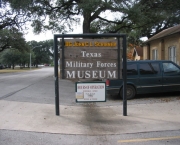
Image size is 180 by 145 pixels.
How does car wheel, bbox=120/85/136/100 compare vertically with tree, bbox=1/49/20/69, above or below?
below

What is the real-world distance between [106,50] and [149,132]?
2901 mm

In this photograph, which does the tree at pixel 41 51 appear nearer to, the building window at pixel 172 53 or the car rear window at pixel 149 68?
the building window at pixel 172 53

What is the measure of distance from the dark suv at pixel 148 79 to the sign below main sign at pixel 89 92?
2.89 metres

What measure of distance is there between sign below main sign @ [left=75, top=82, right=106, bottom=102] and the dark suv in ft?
9.47

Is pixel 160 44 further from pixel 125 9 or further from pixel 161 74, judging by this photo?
pixel 161 74

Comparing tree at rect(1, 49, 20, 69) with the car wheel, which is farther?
tree at rect(1, 49, 20, 69)

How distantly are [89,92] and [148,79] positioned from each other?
4.22 meters

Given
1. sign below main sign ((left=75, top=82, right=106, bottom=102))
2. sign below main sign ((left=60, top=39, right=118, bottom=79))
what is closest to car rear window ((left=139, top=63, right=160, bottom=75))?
sign below main sign ((left=60, top=39, right=118, bottom=79))


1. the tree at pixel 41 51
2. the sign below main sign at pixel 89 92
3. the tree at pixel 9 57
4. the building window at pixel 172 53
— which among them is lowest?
the sign below main sign at pixel 89 92

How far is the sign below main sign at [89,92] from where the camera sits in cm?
741

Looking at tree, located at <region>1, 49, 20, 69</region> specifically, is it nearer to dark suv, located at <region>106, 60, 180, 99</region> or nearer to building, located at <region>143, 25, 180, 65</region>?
building, located at <region>143, 25, 180, 65</region>

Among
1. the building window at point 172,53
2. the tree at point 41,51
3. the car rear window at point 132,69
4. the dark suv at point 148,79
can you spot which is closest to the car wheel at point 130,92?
the dark suv at point 148,79

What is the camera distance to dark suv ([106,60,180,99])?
10570mm

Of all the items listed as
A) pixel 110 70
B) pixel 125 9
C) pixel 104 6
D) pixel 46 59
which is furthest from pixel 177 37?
pixel 46 59
